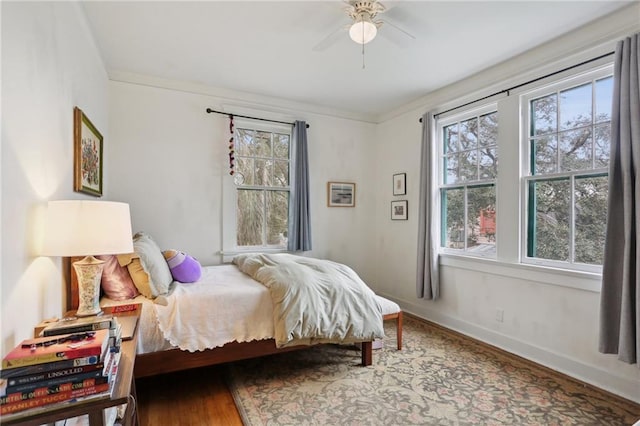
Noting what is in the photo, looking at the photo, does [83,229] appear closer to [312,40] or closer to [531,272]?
[312,40]

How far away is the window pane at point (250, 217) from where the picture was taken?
3.96 meters

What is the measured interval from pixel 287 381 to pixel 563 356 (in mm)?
2207

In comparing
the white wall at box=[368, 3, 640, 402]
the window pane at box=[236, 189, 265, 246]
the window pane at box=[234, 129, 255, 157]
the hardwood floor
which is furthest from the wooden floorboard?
the window pane at box=[234, 129, 255, 157]

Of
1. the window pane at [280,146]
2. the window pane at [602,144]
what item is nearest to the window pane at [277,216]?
the window pane at [280,146]

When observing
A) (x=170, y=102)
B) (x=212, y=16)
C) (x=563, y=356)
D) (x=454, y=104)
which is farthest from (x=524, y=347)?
(x=170, y=102)

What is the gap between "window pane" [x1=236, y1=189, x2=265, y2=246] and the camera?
3.96m

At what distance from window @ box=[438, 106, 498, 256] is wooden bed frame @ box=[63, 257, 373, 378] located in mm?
2225

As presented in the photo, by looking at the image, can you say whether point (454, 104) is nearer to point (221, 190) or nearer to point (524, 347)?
point (524, 347)

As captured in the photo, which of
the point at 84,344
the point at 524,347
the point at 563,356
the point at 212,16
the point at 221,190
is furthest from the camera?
the point at 221,190

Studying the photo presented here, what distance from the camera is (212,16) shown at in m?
2.38

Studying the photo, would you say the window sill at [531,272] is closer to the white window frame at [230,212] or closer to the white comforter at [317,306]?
the white comforter at [317,306]

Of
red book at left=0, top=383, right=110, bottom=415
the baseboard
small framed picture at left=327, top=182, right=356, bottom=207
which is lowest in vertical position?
the baseboard

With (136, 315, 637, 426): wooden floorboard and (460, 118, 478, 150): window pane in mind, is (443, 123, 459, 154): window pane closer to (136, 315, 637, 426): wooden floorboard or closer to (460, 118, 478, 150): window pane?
(460, 118, 478, 150): window pane

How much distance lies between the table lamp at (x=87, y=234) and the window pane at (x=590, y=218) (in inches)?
126
